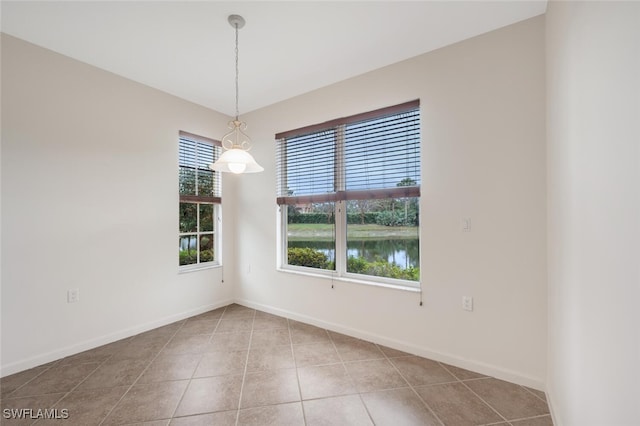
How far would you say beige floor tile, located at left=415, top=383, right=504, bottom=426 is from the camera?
5.46 ft

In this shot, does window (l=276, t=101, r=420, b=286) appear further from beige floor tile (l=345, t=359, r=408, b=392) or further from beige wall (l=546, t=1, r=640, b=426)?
beige wall (l=546, t=1, r=640, b=426)

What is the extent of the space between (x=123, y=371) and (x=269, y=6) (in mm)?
3132

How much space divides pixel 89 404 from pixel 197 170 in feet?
8.53

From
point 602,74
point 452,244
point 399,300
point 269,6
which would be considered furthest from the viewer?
point 399,300

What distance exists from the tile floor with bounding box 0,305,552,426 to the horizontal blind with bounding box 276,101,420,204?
156cm

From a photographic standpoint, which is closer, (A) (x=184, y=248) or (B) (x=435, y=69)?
(B) (x=435, y=69)

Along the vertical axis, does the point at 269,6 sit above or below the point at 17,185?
above

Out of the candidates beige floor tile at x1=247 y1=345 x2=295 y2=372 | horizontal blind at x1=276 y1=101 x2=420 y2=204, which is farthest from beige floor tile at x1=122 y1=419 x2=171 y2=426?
horizontal blind at x1=276 y1=101 x2=420 y2=204

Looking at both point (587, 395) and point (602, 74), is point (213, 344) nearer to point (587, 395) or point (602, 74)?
point (587, 395)

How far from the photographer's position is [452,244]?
2295mm

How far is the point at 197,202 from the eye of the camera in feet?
11.6

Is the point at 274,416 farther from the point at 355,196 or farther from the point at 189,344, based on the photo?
the point at 355,196

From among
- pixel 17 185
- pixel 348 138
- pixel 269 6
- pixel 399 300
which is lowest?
pixel 399 300

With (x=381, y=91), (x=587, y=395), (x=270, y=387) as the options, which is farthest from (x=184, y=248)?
(x=587, y=395)
